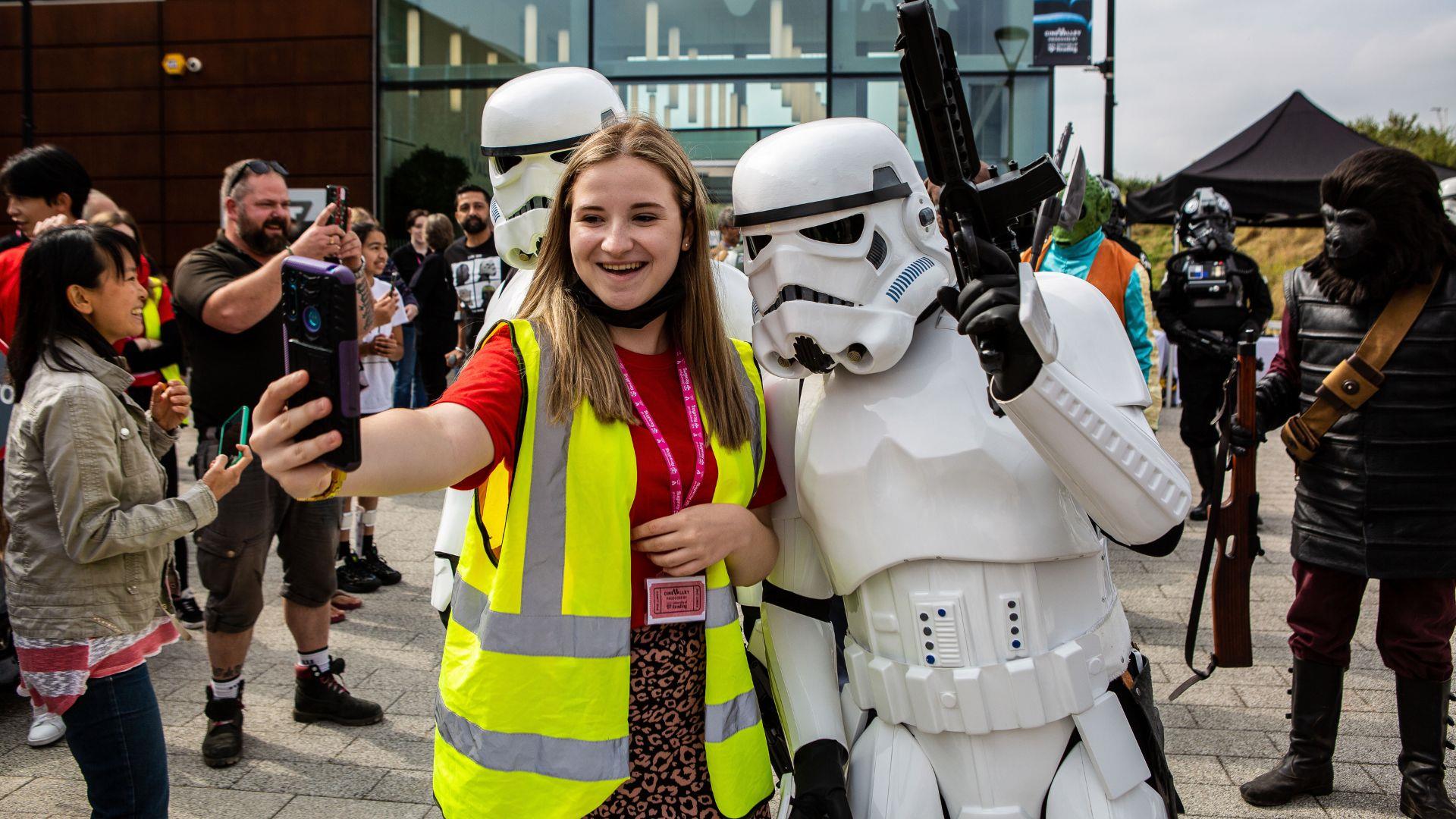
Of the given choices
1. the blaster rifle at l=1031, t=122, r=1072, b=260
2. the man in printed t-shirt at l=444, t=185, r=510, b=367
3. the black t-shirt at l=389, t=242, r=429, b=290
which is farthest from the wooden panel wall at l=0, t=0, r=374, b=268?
the blaster rifle at l=1031, t=122, r=1072, b=260

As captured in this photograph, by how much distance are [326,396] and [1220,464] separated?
111 inches

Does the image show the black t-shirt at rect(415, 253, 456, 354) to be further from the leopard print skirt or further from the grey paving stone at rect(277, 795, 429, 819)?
the leopard print skirt

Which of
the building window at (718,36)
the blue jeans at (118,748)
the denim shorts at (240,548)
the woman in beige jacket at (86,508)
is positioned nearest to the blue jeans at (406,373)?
the denim shorts at (240,548)

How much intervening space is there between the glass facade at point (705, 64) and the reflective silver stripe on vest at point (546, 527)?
10.6 meters

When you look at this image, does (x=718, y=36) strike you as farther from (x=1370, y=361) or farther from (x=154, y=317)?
(x=1370, y=361)

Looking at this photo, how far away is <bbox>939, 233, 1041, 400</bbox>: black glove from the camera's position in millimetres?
1648

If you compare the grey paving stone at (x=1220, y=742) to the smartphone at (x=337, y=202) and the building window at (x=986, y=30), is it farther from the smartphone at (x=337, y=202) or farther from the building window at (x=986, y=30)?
the building window at (x=986, y=30)

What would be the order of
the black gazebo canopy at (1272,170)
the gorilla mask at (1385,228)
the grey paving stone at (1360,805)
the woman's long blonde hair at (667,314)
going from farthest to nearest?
1. the black gazebo canopy at (1272,170)
2. the grey paving stone at (1360,805)
3. the gorilla mask at (1385,228)
4. the woman's long blonde hair at (667,314)

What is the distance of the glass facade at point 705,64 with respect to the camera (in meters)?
12.2

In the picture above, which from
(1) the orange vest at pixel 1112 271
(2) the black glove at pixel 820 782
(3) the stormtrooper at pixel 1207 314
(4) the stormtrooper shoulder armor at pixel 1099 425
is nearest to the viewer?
(4) the stormtrooper shoulder armor at pixel 1099 425

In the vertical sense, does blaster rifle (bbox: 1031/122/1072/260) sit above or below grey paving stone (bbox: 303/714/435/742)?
above

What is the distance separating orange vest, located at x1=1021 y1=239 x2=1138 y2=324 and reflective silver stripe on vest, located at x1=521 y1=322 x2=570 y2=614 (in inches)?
159

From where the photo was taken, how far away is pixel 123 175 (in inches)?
580

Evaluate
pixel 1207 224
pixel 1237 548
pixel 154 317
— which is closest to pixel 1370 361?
pixel 1237 548
